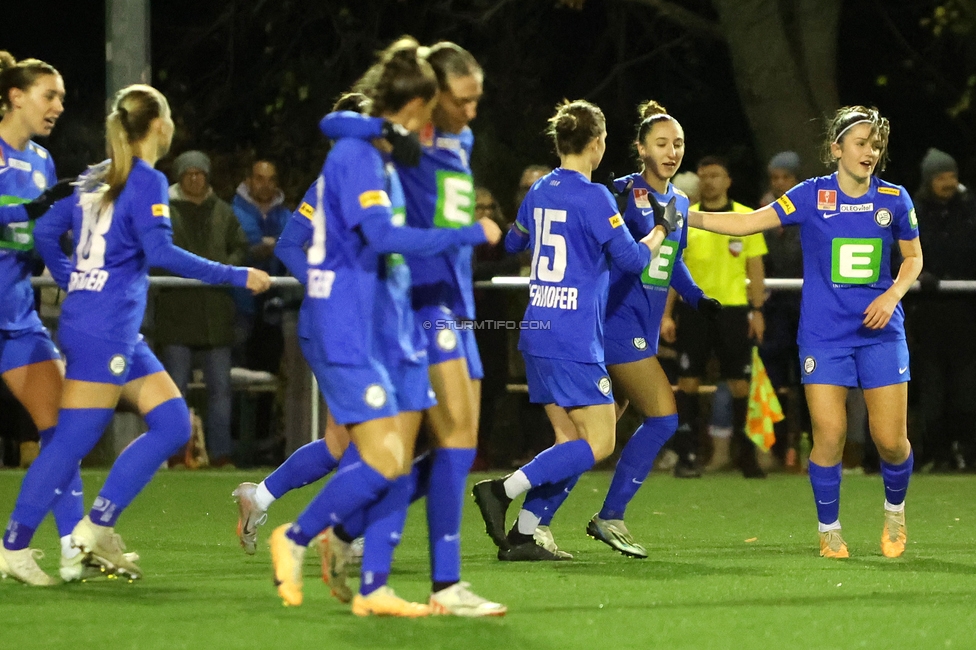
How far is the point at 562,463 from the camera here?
7.88m

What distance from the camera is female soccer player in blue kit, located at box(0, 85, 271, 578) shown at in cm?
673

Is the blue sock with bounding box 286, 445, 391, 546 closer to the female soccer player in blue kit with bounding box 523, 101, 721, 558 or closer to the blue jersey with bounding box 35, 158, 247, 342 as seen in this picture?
the blue jersey with bounding box 35, 158, 247, 342

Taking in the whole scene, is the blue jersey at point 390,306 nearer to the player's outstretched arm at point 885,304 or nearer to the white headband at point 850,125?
the player's outstretched arm at point 885,304

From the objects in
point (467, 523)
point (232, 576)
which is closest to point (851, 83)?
point (467, 523)

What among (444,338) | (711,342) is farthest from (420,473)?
(711,342)

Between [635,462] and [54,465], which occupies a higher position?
[54,465]

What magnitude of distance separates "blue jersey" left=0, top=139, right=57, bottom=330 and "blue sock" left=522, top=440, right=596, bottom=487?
2.23 meters

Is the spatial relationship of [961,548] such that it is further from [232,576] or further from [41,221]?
[41,221]

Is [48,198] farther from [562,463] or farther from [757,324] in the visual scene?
[757,324]

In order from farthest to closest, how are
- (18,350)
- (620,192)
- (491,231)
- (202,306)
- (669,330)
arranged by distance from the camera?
1. (202,306)
2. (669,330)
3. (620,192)
4. (18,350)
5. (491,231)

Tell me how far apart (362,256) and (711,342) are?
6.74 m

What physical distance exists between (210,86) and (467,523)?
36.6ft

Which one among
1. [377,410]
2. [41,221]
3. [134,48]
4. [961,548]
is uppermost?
[134,48]

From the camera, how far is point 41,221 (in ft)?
23.1
